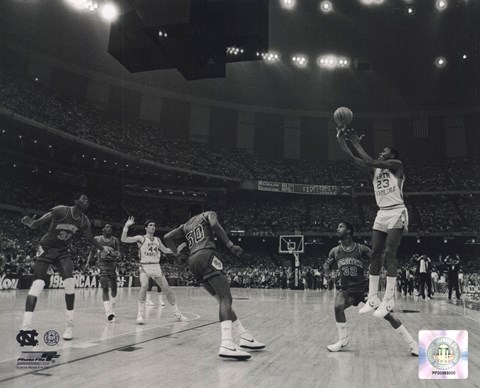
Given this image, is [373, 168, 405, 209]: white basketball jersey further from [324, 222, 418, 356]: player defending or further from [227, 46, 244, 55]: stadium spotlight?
[227, 46, 244, 55]: stadium spotlight

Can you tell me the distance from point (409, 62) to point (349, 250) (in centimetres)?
2598

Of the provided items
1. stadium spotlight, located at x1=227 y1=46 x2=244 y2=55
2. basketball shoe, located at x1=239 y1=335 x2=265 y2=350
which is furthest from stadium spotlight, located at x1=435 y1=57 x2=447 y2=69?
basketball shoe, located at x1=239 y1=335 x2=265 y2=350

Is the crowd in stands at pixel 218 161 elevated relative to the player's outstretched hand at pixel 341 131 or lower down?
elevated

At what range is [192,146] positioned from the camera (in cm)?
3559

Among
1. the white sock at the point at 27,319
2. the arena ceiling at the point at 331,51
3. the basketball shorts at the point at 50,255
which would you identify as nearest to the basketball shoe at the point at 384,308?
the white sock at the point at 27,319

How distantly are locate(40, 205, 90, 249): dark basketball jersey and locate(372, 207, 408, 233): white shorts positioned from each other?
426cm

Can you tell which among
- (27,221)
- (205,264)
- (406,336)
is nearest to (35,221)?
(27,221)

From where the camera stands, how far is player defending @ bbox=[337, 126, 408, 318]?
16.5 feet

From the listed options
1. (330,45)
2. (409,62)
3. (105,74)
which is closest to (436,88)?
(409,62)

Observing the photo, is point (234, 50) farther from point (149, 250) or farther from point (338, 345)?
point (338, 345)

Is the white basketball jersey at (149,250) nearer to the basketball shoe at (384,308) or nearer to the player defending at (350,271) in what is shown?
the player defending at (350,271)

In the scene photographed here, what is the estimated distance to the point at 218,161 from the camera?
35.2 m

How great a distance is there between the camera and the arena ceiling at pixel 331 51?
2386cm

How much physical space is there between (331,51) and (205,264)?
27456 mm
